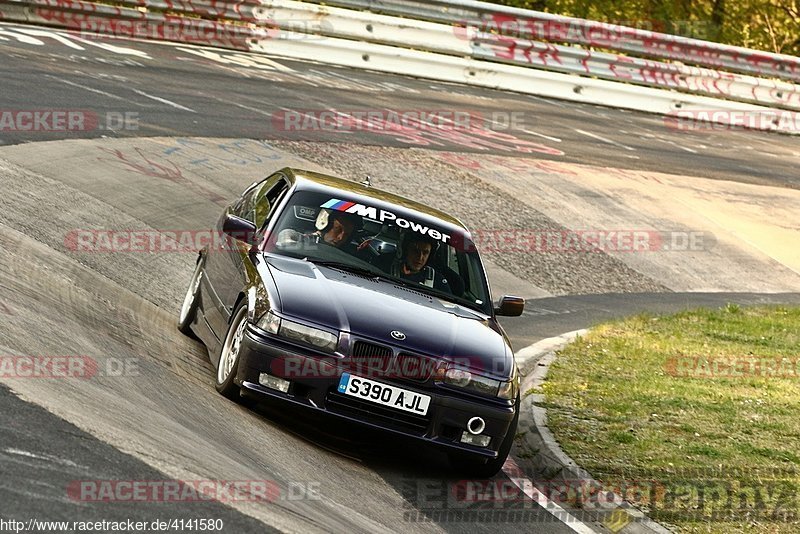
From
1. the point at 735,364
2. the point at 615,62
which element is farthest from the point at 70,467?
the point at 615,62

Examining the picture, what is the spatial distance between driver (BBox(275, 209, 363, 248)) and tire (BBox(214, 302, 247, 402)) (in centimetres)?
74

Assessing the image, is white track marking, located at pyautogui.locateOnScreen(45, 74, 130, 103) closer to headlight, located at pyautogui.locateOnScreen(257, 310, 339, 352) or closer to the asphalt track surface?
the asphalt track surface

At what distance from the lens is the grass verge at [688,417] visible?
325 inches

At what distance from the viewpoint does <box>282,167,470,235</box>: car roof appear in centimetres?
966

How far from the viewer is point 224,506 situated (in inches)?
234

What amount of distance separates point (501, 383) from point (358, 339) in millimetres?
1005

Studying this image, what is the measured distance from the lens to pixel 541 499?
27.3ft

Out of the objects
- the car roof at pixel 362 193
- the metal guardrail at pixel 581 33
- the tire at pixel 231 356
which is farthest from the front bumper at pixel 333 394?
the metal guardrail at pixel 581 33

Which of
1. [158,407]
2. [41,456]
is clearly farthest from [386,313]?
[41,456]

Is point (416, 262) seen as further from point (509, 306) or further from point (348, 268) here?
point (509, 306)

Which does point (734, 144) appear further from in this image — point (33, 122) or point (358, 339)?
point (358, 339)

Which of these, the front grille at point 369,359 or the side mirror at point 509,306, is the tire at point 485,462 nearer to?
the front grille at point 369,359

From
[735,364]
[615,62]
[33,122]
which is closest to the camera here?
[735,364]

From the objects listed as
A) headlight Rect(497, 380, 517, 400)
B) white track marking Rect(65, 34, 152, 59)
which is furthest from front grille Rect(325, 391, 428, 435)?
white track marking Rect(65, 34, 152, 59)
